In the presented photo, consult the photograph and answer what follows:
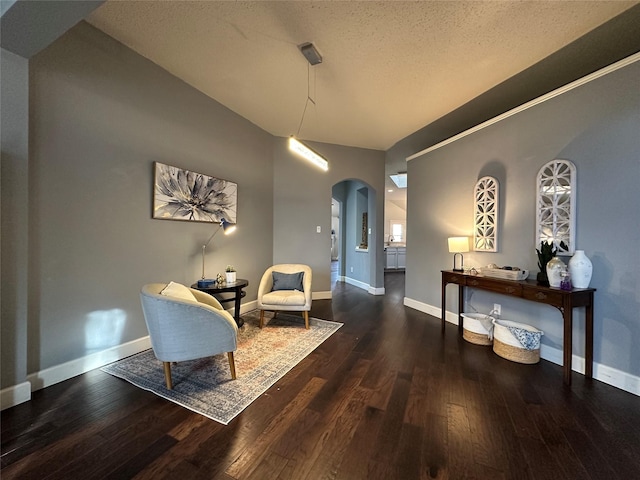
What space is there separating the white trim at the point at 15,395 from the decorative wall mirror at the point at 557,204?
446 centimetres

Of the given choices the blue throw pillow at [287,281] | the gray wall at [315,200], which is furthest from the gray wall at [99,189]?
the gray wall at [315,200]

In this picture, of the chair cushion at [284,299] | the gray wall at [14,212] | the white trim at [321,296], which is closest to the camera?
the gray wall at [14,212]

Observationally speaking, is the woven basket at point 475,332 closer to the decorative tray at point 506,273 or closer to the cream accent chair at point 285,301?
the decorative tray at point 506,273

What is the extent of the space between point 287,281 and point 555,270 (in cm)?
287

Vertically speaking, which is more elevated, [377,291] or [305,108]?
[305,108]

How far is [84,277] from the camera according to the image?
2199 millimetres

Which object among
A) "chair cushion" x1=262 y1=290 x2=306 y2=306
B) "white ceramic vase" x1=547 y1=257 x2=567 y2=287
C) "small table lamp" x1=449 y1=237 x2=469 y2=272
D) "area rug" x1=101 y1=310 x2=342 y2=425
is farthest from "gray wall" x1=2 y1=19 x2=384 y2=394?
"white ceramic vase" x1=547 y1=257 x2=567 y2=287

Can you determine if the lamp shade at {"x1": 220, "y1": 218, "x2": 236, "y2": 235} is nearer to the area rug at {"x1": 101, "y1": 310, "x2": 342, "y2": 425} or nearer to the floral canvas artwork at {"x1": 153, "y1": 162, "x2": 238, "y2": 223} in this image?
the floral canvas artwork at {"x1": 153, "y1": 162, "x2": 238, "y2": 223}

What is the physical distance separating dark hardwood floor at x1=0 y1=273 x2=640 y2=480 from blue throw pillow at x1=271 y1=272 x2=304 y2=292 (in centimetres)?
136

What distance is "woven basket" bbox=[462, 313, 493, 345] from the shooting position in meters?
2.82

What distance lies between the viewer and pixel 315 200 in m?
4.88

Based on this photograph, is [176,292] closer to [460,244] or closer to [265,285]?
[265,285]

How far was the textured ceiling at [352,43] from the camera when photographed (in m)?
1.96

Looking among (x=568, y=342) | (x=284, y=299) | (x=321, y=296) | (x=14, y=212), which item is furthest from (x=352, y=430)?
(x=321, y=296)
